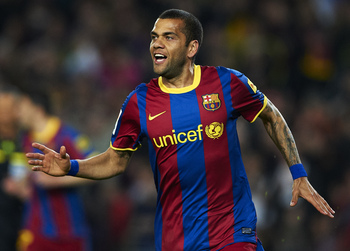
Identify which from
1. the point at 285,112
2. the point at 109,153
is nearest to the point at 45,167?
the point at 109,153

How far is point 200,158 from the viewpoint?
451 centimetres

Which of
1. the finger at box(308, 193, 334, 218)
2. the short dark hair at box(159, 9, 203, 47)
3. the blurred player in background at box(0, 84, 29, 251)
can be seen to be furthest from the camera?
the blurred player in background at box(0, 84, 29, 251)

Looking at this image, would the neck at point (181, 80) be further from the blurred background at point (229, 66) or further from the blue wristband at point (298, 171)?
the blurred background at point (229, 66)

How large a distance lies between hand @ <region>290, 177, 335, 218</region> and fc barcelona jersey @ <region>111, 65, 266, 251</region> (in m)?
0.34

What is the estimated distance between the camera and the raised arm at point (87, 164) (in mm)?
4570

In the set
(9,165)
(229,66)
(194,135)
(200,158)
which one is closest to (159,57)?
(194,135)

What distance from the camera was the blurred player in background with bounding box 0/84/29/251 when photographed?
6.71 metres

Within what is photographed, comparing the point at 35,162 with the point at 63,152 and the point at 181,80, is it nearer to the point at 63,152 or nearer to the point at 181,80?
the point at 63,152

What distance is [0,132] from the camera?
272 inches

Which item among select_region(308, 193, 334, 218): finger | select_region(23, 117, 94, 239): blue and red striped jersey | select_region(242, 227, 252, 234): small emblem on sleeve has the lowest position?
select_region(242, 227, 252, 234): small emblem on sleeve

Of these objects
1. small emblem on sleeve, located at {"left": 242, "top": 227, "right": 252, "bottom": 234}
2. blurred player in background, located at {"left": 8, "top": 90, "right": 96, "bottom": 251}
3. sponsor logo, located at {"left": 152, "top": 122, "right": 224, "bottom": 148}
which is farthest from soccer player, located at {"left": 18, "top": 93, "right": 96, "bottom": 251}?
small emblem on sleeve, located at {"left": 242, "top": 227, "right": 252, "bottom": 234}

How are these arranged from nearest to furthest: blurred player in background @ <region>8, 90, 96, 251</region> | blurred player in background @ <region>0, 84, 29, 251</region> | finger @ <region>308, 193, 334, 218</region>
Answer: finger @ <region>308, 193, 334, 218</region>
blurred player in background @ <region>8, 90, 96, 251</region>
blurred player in background @ <region>0, 84, 29, 251</region>

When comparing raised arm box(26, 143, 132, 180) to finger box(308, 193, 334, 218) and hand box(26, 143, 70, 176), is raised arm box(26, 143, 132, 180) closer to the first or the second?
hand box(26, 143, 70, 176)

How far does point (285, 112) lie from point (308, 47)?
157 cm
